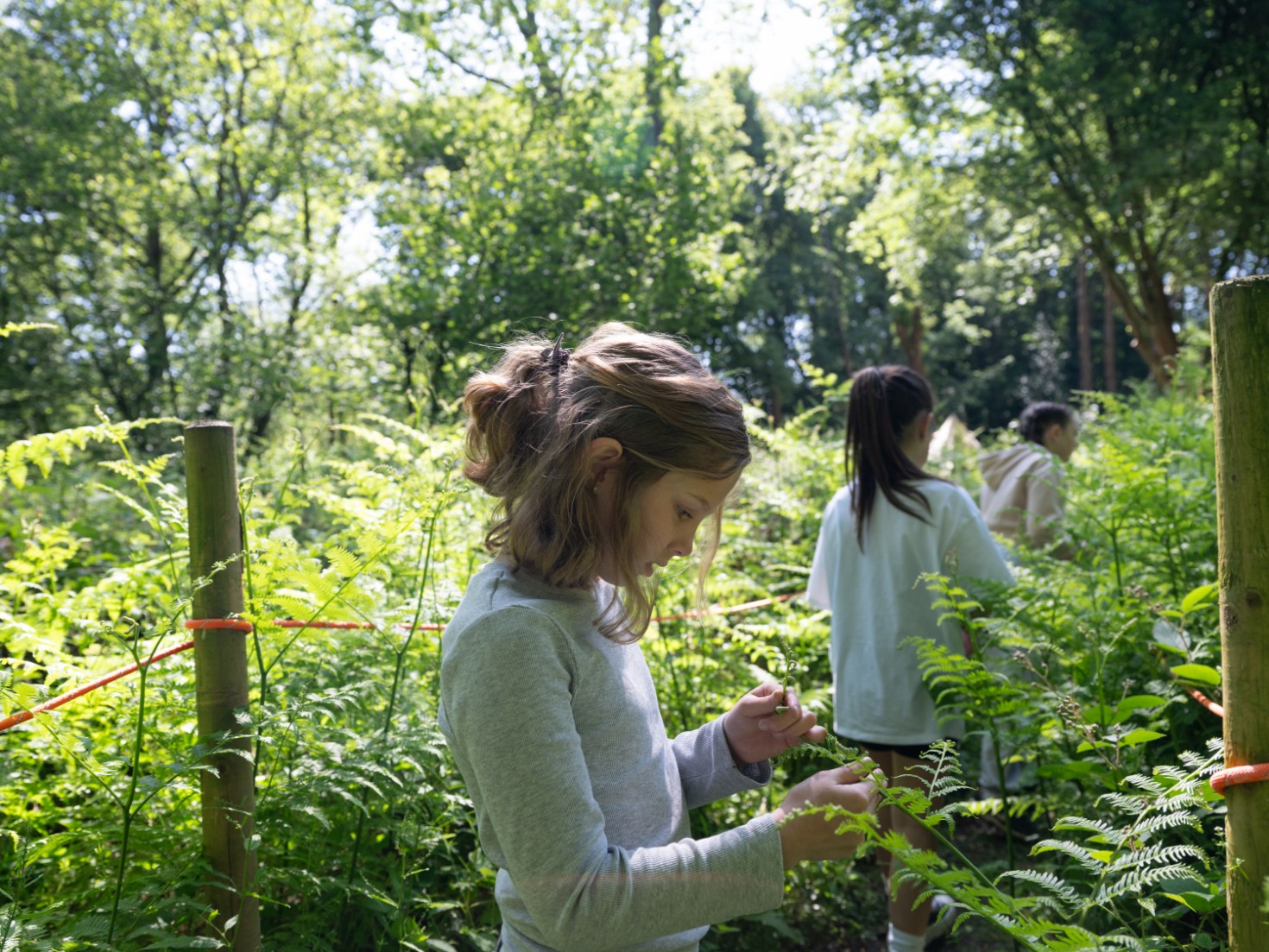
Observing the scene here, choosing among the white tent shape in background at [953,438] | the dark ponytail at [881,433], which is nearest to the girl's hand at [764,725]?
the dark ponytail at [881,433]

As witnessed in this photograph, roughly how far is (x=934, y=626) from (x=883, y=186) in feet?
49.1

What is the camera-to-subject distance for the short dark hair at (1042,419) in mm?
5781

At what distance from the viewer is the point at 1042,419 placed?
5816 millimetres

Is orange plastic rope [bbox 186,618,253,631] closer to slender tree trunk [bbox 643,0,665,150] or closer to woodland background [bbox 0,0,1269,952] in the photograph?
woodland background [bbox 0,0,1269,952]

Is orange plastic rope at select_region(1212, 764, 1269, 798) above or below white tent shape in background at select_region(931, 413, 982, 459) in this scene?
below

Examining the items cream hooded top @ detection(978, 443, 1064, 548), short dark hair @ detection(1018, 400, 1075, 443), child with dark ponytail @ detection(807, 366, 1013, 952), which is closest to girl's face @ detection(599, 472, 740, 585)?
child with dark ponytail @ detection(807, 366, 1013, 952)

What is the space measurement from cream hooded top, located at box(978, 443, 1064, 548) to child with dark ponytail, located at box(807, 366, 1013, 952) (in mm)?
1856

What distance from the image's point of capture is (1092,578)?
9.61ft

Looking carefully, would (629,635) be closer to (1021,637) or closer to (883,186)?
(1021,637)

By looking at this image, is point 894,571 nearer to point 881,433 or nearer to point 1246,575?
point 881,433

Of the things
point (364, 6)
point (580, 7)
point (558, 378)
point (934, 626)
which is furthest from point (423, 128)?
point (558, 378)

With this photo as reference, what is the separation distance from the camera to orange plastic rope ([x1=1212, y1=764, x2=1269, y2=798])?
126 cm

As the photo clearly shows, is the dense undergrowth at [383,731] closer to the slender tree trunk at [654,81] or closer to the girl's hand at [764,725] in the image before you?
the girl's hand at [764,725]

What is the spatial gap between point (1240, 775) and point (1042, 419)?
16.1 feet
